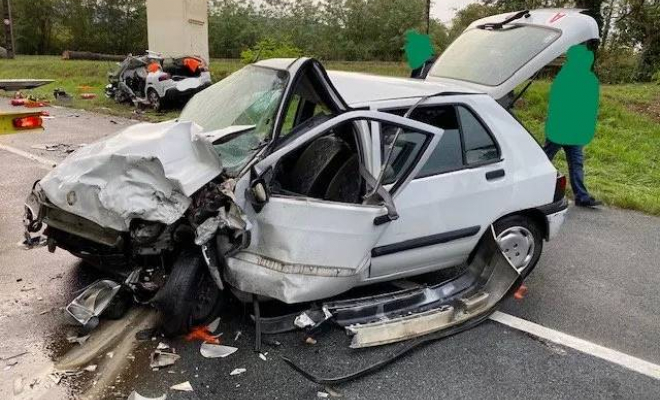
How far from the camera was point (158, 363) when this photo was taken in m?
3.30

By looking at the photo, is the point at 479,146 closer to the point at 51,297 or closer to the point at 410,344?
the point at 410,344

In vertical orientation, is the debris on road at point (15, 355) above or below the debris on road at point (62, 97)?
below

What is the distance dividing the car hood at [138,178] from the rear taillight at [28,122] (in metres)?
2.21

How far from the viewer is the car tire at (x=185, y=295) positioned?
11.1 feet

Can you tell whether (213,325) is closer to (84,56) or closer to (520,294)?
(520,294)

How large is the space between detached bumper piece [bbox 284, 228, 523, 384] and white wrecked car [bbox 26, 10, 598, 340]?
0.01 meters

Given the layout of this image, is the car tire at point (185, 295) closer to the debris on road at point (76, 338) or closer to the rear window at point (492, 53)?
the debris on road at point (76, 338)

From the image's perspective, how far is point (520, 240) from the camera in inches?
168

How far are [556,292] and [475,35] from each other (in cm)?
305

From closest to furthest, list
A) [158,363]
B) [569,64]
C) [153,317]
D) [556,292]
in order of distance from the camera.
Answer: [158,363]
[153,317]
[556,292]
[569,64]

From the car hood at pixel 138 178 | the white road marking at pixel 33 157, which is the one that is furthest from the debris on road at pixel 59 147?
the car hood at pixel 138 178

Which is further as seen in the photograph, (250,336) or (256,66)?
(256,66)

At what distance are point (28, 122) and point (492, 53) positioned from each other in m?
4.58

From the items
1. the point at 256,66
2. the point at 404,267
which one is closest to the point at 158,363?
the point at 404,267
